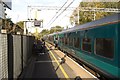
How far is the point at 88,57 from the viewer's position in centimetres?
1479

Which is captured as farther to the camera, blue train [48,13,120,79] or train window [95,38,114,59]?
train window [95,38,114,59]

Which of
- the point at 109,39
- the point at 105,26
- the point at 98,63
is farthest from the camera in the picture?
the point at 98,63

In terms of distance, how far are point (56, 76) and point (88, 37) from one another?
2681mm

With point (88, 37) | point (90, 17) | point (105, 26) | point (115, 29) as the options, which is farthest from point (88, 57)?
point (90, 17)

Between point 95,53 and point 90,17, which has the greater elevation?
point 90,17

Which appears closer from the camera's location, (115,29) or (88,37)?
(115,29)

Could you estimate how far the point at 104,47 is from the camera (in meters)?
11.3

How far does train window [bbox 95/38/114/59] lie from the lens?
33.7 feet

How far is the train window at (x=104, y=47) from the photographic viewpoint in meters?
10.3

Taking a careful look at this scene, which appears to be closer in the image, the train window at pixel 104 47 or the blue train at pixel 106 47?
the blue train at pixel 106 47

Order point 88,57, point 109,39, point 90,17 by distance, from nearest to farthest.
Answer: point 109,39 → point 88,57 → point 90,17

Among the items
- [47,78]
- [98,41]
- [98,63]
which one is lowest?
[47,78]

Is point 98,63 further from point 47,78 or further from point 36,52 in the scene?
point 36,52

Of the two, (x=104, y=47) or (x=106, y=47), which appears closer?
(x=106, y=47)
